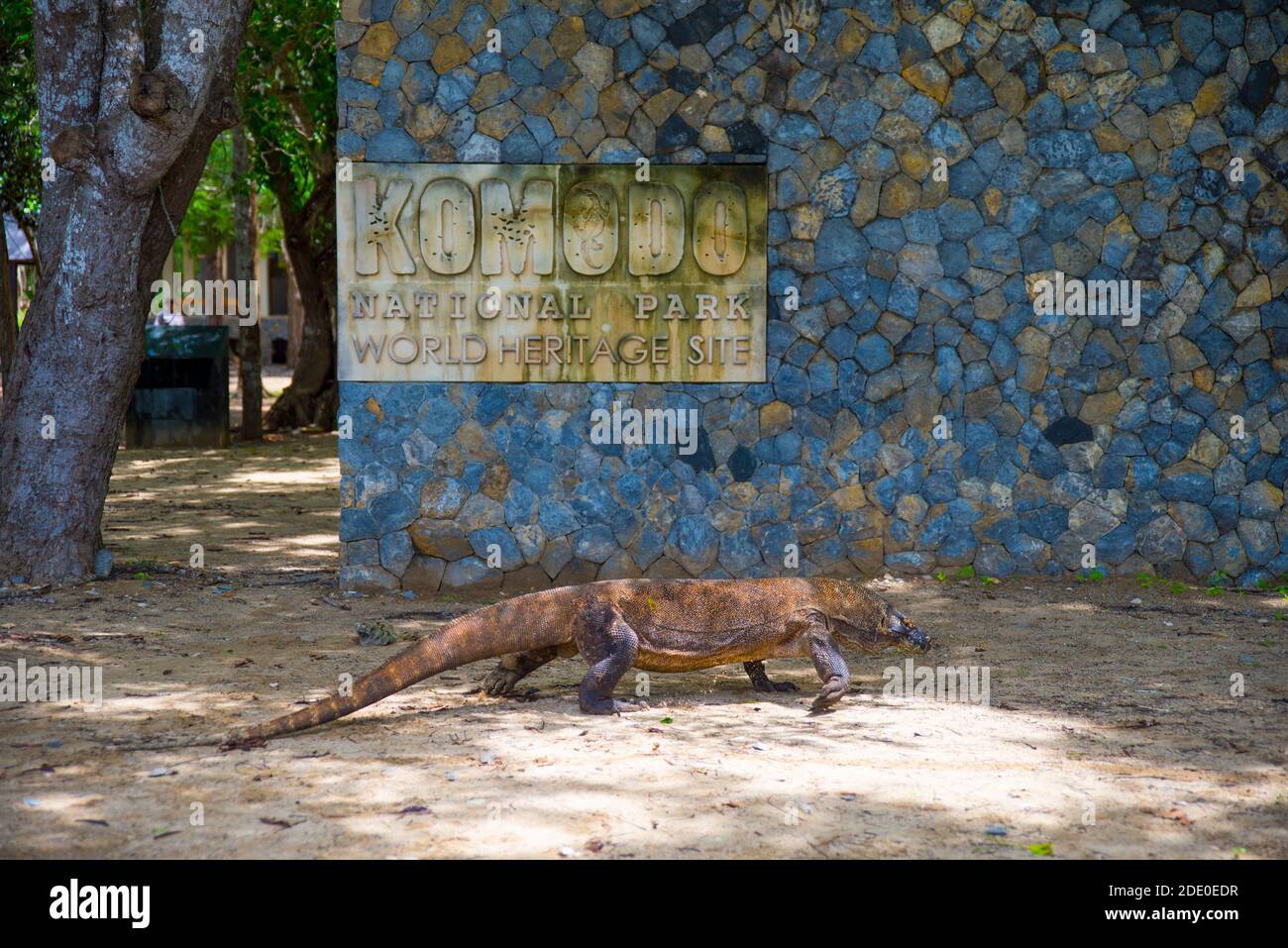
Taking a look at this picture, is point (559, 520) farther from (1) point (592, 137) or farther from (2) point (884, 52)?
(2) point (884, 52)

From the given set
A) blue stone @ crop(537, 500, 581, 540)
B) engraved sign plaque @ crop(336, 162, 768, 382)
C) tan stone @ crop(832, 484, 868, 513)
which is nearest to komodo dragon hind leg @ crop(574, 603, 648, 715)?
blue stone @ crop(537, 500, 581, 540)

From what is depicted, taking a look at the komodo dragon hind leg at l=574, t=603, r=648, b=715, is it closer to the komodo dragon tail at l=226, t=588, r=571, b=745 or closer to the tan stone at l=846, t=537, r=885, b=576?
the komodo dragon tail at l=226, t=588, r=571, b=745

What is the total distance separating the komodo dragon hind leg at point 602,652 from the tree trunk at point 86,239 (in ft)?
14.0

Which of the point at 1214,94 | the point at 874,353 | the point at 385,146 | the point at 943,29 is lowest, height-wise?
the point at 874,353

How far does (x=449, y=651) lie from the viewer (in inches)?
233

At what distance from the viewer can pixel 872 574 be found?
927 cm

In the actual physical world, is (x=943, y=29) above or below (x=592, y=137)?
above

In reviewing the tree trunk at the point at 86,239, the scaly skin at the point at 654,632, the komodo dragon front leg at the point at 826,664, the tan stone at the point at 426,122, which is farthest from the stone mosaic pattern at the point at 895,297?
the komodo dragon front leg at the point at 826,664

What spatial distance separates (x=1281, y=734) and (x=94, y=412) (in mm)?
6969

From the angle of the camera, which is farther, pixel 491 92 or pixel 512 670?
pixel 491 92

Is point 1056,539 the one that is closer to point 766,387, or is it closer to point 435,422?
point 766,387

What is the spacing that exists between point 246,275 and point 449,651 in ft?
37.9

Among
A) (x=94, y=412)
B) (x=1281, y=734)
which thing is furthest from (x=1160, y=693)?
(x=94, y=412)

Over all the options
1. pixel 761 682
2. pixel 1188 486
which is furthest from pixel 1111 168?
pixel 761 682
